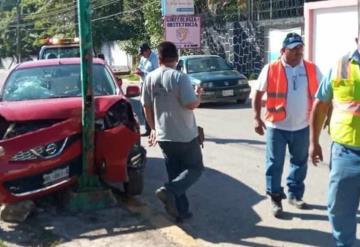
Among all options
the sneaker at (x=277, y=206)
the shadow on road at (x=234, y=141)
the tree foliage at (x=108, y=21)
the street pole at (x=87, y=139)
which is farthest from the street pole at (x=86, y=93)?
the tree foliage at (x=108, y=21)

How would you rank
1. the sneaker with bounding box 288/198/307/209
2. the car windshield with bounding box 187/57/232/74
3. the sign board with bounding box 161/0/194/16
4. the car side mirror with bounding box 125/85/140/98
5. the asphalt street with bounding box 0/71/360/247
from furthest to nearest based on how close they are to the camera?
the sign board with bounding box 161/0/194/16, the car windshield with bounding box 187/57/232/74, the car side mirror with bounding box 125/85/140/98, the sneaker with bounding box 288/198/307/209, the asphalt street with bounding box 0/71/360/247

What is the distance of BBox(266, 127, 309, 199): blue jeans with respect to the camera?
598 centimetres

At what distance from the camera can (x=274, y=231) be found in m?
5.62

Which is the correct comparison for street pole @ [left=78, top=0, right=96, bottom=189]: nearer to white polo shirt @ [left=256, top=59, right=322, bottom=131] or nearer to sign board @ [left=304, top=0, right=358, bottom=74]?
white polo shirt @ [left=256, top=59, right=322, bottom=131]

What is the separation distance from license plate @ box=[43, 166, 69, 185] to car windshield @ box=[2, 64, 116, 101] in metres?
1.31

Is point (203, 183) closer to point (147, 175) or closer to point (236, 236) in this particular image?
point (147, 175)

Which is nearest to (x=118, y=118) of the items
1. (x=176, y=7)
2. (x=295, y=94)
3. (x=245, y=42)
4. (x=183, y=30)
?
(x=295, y=94)

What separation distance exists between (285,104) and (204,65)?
12.5 metres

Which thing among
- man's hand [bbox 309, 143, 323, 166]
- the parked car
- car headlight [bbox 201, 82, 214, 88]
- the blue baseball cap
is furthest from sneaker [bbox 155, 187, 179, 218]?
car headlight [bbox 201, 82, 214, 88]

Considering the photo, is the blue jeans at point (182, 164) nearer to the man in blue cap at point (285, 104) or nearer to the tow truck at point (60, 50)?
the man in blue cap at point (285, 104)

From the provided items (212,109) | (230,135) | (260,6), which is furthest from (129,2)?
(230,135)

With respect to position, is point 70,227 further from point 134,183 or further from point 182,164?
point 182,164

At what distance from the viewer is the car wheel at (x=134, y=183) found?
22.3ft

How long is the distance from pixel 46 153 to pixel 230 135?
6055 mm
